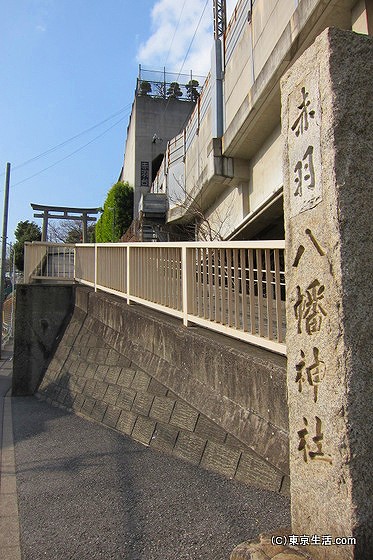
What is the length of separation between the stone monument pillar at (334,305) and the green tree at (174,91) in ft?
96.0

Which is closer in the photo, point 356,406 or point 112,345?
point 356,406

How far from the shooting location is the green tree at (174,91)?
2864 centimetres

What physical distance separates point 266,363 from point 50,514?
2.13 metres

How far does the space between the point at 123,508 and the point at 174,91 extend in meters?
30.1

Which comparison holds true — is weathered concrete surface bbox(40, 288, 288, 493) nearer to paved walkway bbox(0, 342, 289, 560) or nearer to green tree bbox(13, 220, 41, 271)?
paved walkway bbox(0, 342, 289, 560)

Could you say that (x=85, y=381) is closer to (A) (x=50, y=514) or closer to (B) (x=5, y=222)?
(A) (x=50, y=514)

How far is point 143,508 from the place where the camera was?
3.03 meters

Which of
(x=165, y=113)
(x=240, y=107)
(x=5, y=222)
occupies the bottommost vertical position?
(x=5, y=222)

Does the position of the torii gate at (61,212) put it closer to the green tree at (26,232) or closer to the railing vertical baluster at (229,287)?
the railing vertical baluster at (229,287)

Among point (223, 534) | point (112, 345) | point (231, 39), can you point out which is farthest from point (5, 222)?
point (223, 534)

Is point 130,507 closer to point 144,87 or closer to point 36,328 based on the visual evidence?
point 36,328

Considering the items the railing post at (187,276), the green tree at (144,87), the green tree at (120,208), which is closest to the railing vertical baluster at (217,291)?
the railing post at (187,276)

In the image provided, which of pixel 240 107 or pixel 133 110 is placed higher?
pixel 133 110

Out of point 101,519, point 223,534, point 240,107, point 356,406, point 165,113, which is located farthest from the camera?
point 165,113
